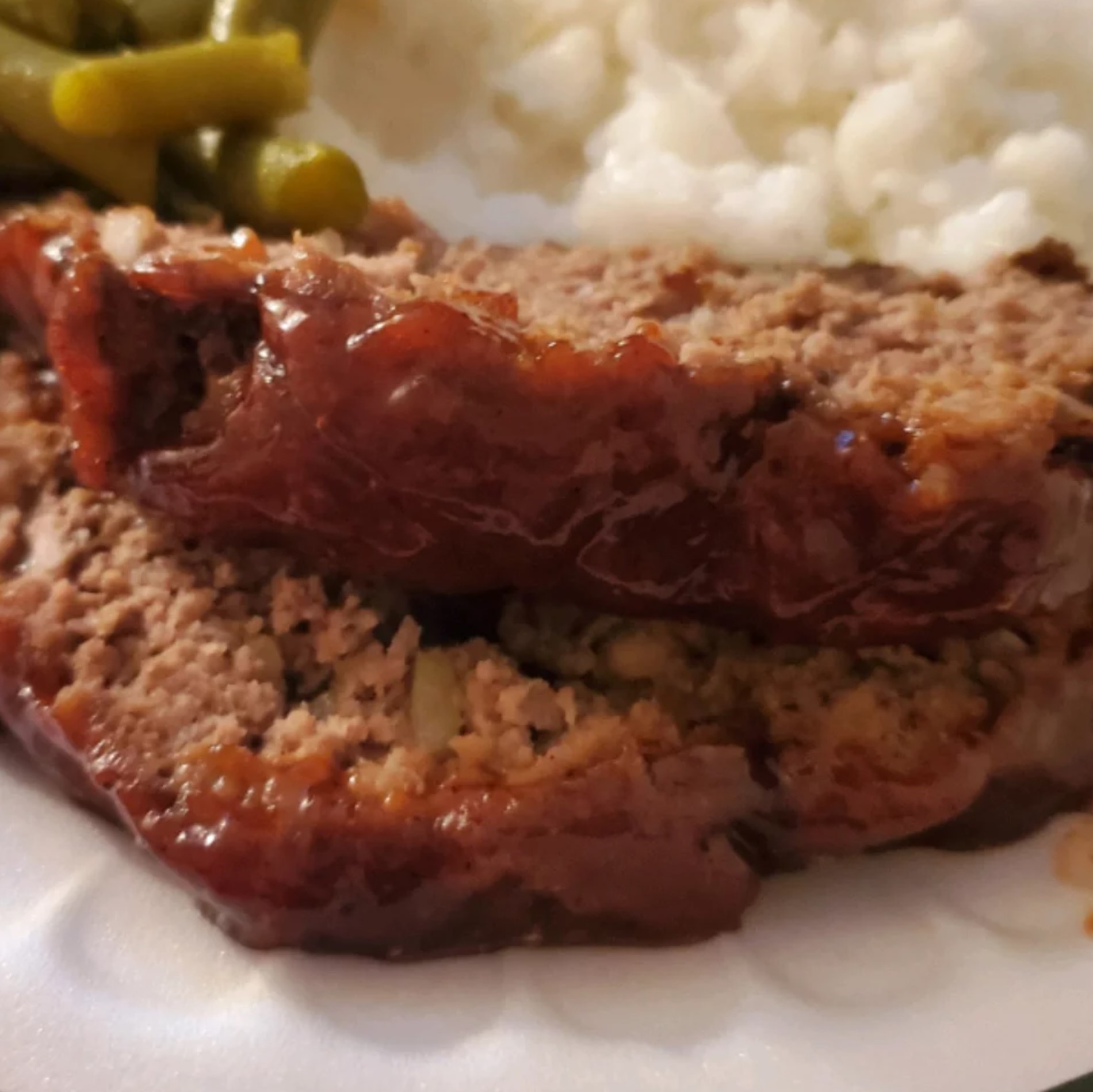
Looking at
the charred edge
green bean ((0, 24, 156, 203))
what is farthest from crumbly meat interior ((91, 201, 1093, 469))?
green bean ((0, 24, 156, 203))

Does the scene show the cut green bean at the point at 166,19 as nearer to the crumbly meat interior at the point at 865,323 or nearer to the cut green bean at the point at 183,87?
the cut green bean at the point at 183,87

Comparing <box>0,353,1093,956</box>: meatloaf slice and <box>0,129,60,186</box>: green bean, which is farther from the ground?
<box>0,129,60,186</box>: green bean

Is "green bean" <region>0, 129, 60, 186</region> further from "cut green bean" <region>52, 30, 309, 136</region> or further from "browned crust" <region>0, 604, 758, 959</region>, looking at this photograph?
"browned crust" <region>0, 604, 758, 959</region>

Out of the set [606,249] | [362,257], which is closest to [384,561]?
[362,257]

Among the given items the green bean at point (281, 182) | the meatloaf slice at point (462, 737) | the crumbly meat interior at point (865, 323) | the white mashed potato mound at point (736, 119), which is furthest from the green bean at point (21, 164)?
the crumbly meat interior at point (865, 323)

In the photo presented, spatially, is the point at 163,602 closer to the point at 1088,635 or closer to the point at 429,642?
the point at 429,642

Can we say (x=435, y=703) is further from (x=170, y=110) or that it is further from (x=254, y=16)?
(x=254, y=16)
